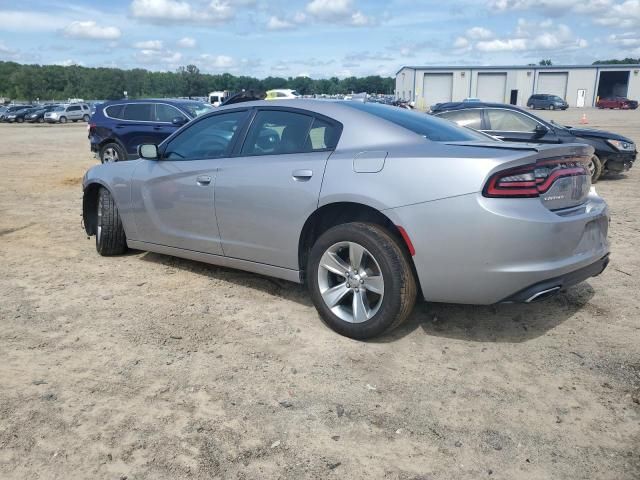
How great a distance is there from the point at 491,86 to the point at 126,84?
77.4m

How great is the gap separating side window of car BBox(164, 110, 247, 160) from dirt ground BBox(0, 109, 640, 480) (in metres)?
1.14

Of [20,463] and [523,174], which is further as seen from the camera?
[523,174]

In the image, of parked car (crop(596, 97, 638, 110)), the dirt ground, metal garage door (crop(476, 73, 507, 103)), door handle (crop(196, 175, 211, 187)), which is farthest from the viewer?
metal garage door (crop(476, 73, 507, 103))

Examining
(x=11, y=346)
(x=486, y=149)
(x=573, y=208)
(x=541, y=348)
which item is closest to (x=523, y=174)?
(x=486, y=149)

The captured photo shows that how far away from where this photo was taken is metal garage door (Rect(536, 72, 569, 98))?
251 feet

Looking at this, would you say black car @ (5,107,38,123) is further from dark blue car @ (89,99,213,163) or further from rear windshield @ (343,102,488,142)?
rear windshield @ (343,102,488,142)

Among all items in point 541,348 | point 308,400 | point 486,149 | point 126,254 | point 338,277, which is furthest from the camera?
point 126,254

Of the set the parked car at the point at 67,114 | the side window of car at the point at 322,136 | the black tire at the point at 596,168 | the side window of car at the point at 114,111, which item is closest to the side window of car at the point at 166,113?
the side window of car at the point at 114,111

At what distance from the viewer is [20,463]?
251 cm

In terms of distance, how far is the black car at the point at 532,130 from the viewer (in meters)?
9.71

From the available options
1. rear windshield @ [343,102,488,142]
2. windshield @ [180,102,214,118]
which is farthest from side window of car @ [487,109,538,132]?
windshield @ [180,102,214,118]

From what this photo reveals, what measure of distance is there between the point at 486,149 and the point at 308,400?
1.80 metres

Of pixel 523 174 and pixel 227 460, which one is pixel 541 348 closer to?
pixel 523 174

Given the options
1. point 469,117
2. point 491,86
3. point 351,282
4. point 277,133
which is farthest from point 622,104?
point 351,282
